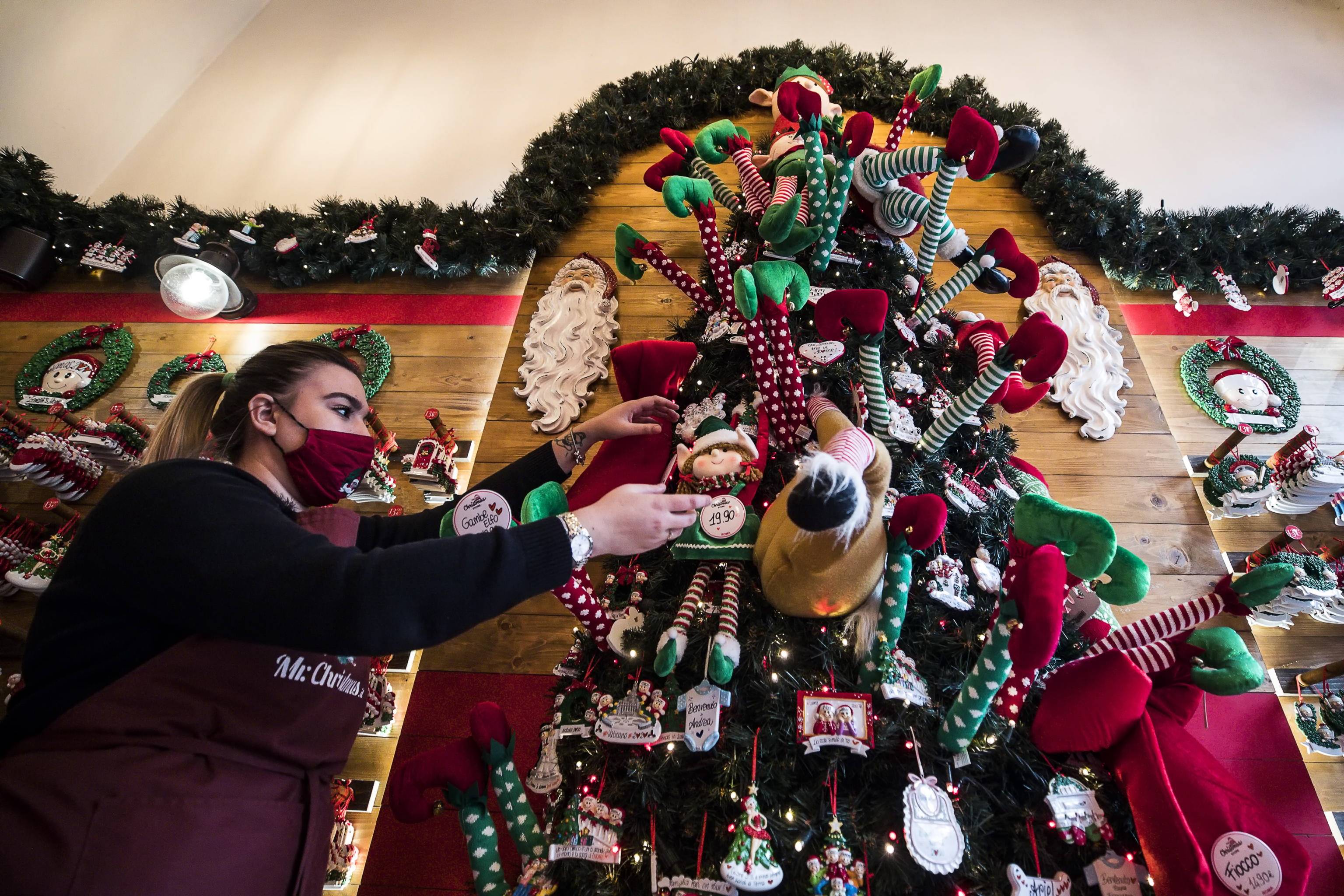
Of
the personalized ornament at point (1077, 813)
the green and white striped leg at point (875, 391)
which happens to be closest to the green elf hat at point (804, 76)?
the green and white striped leg at point (875, 391)

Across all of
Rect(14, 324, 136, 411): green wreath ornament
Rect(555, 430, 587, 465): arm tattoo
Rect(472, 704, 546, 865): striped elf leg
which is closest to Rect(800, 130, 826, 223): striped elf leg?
Rect(555, 430, 587, 465): arm tattoo

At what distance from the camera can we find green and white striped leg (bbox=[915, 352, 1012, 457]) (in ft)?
4.64

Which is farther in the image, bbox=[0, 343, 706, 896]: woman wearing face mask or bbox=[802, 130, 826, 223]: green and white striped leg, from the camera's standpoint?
bbox=[802, 130, 826, 223]: green and white striped leg

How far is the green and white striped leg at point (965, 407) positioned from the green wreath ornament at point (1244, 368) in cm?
120

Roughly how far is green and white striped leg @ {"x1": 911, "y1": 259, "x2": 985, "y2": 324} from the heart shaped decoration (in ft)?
1.26

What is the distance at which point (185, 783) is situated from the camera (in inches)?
33.4

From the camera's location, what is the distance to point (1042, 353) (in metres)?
1.38

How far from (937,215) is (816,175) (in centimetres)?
37

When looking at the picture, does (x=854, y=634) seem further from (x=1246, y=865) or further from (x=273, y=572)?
(x=273, y=572)

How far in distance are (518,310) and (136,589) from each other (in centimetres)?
194

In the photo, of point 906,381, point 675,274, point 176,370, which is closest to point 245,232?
point 176,370

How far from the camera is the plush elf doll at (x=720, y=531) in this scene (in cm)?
126

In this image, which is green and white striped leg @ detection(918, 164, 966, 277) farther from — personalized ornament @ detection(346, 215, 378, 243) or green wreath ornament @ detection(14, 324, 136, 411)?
green wreath ornament @ detection(14, 324, 136, 411)

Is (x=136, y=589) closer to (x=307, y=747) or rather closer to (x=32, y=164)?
(x=307, y=747)
